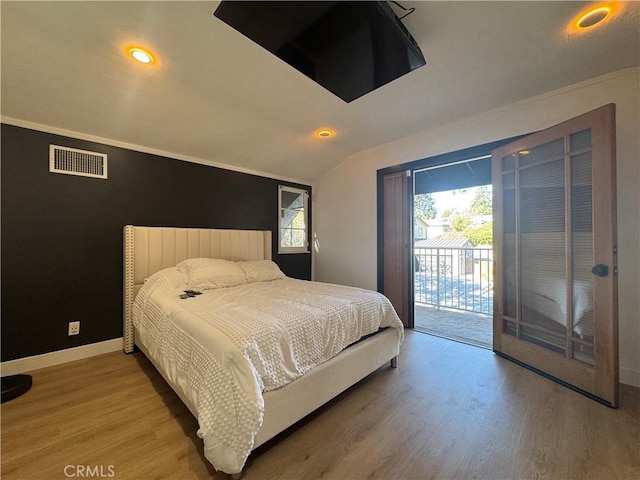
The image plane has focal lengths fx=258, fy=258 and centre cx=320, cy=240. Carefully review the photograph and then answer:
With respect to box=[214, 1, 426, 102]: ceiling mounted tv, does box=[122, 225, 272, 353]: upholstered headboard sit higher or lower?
lower

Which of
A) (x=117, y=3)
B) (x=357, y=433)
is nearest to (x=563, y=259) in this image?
(x=357, y=433)

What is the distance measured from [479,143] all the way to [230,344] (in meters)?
3.08

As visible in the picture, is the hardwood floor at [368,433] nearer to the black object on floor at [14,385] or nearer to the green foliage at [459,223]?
the black object on floor at [14,385]

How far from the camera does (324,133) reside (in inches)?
123

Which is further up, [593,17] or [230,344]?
[593,17]

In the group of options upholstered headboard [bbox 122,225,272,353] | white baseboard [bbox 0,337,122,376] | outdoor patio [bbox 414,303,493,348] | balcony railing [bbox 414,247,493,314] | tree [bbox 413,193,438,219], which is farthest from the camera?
tree [bbox 413,193,438,219]

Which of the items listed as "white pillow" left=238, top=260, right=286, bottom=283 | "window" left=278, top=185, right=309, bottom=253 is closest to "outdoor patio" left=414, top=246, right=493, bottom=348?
"window" left=278, top=185, right=309, bottom=253

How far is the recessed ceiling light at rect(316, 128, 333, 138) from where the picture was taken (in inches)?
120

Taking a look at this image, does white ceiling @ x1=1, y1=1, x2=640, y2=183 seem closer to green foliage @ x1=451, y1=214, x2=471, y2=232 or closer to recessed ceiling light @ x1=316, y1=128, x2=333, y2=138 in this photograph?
recessed ceiling light @ x1=316, y1=128, x2=333, y2=138

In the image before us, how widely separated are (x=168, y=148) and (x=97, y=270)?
1.48m

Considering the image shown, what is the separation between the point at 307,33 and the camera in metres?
1.44

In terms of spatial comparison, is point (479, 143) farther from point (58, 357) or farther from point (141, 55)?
point (58, 357)

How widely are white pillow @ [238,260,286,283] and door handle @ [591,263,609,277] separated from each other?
2.82m

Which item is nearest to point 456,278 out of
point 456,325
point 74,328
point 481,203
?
point 456,325
